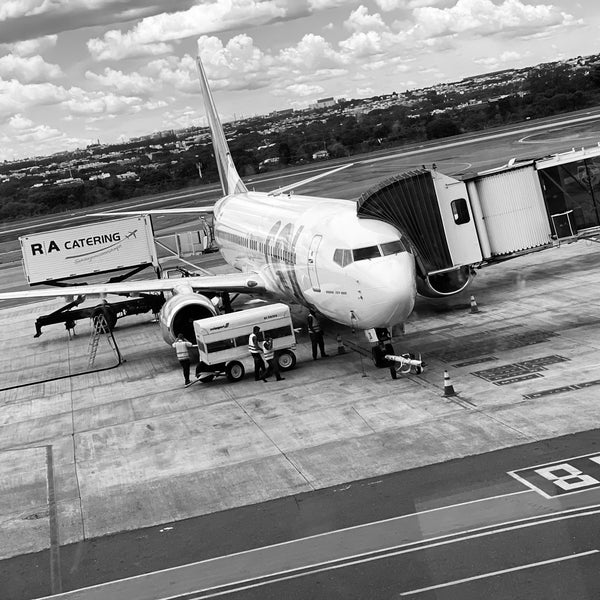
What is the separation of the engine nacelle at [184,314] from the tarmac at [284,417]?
124 cm

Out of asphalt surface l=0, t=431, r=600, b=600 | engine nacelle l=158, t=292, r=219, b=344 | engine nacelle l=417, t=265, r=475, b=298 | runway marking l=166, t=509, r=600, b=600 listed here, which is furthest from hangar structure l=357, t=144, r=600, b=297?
runway marking l=166, t=509, r=600, b=600

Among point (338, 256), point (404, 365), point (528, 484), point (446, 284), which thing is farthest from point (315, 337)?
point (528, 484)

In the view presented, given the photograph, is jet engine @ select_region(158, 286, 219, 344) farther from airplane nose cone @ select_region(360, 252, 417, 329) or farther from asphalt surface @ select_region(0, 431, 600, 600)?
asphalt surface @ select_region(0, 431, 600, 600)

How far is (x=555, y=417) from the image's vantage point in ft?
67.9

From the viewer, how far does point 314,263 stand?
28.2 meters

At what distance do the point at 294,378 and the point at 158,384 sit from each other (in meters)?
4.52

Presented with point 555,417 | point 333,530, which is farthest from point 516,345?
point 333,530

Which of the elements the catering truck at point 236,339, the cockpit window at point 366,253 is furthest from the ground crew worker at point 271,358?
the cockpit window at point 366,253

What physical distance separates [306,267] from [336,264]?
6.95ft

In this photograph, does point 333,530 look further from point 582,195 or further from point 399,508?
point 582,195

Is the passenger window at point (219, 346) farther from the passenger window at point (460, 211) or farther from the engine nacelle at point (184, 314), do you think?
the passenger window at point (460, 211)

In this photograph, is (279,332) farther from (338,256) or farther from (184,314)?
(184,314)

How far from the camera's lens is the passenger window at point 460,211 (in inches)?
1160

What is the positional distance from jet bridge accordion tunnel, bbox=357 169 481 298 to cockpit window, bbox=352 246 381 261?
1719 millimetres
